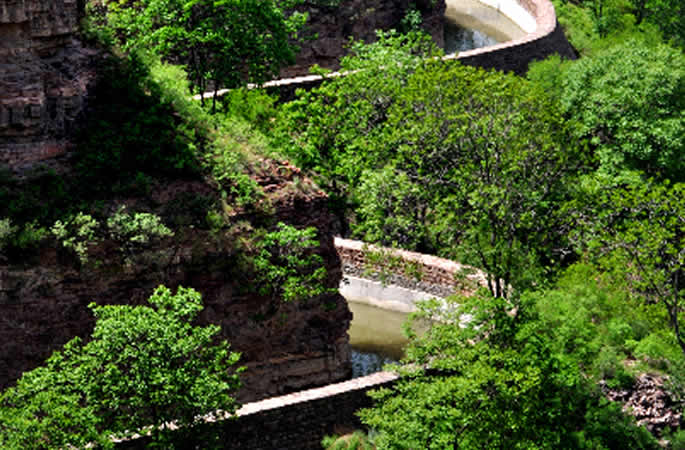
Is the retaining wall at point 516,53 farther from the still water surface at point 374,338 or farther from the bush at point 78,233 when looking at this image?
the bush at point 78,233

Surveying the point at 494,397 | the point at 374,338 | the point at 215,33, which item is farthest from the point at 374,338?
the point at 494,397

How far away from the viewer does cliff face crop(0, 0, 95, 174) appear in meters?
26.5

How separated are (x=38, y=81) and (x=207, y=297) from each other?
6694 millimetres

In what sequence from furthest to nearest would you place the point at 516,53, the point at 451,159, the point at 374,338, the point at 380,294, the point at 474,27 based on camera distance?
the point at 474,27
the point at 516,53
the point at 380,294
the point at 374,338
the point at 451,159

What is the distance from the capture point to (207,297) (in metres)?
28.9

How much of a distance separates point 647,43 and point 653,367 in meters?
25.8

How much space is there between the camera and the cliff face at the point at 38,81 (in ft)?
87.0

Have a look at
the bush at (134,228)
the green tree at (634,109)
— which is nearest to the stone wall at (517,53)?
the green tree at (634,109)

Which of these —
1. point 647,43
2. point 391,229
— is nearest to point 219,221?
point 391,229

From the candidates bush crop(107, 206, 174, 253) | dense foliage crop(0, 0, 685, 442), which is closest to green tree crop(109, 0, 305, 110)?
dense foliage crop(0, 0, 685, 442)

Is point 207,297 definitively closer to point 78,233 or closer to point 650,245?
point 78,233

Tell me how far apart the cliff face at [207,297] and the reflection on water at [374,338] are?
3.03m

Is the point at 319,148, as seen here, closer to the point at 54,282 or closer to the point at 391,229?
the point at 391,229

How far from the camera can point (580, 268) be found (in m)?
30.9
